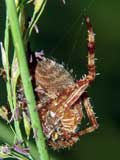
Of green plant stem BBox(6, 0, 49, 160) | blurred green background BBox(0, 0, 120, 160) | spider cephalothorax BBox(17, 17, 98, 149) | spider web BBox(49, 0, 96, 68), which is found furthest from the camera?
blurred green background BBox(0, 0, 120, 160)

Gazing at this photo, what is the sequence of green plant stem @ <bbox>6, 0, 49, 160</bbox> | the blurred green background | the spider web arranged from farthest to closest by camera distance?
the blurred green background, the spider web, green plant stem @ <bbox>6, 0, 49, 160</bbox>

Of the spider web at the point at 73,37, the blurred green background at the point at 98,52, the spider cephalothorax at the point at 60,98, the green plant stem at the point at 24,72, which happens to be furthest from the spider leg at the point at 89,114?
the blurred green background at the point at 98,52

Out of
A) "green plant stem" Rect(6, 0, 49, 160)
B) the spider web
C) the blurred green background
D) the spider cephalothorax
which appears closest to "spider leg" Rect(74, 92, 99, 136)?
the spider cephalothorax

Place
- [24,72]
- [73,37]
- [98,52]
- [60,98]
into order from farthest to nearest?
[98,52], [73,37], [60,98], [24,72]

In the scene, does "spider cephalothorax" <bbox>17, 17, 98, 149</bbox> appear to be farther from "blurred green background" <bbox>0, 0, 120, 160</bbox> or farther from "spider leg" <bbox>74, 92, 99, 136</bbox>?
"blurred green background" <bbox>0, 0, 120, 160</bbox>

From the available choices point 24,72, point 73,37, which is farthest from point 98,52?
point 24,72

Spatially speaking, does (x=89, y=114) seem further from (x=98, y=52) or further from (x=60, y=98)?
(x=98, y=52)

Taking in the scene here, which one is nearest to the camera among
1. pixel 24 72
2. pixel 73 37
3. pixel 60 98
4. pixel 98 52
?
pixel 24 72

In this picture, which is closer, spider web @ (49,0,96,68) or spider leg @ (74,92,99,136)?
spider leg @ (74,92,99,136)
